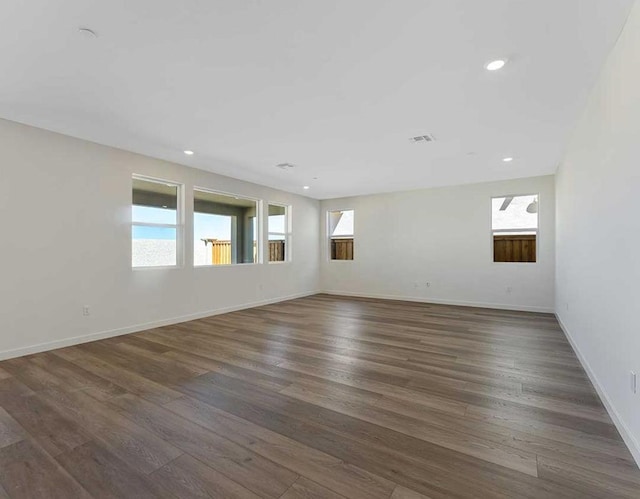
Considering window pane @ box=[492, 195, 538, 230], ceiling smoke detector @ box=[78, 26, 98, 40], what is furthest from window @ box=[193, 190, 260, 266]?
window pane @ box=[492, 195, 538, 230]

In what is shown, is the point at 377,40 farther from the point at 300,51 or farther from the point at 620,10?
the point at 620,10

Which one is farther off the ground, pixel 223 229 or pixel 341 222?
pixel 341 222

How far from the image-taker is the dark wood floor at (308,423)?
1501 mm

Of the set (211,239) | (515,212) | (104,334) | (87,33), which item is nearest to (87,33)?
(87,33)

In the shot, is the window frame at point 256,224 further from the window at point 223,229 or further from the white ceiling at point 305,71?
the white ceiling at point 305,71

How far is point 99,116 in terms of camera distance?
124 inches

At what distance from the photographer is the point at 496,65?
2.27 m

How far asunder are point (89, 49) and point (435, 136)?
3364 millimetres

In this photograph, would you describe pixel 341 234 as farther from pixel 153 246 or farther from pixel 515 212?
pixel 153 246

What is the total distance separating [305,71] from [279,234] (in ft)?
16.0

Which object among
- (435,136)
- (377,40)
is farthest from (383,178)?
(377,40)

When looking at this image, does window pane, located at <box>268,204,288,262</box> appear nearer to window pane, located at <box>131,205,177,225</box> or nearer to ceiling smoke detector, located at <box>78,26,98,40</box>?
window pane, located at <box>131,205,177,225</box>

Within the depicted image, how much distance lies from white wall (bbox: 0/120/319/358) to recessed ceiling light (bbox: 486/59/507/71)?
4.34 m

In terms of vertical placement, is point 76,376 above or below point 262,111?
below
